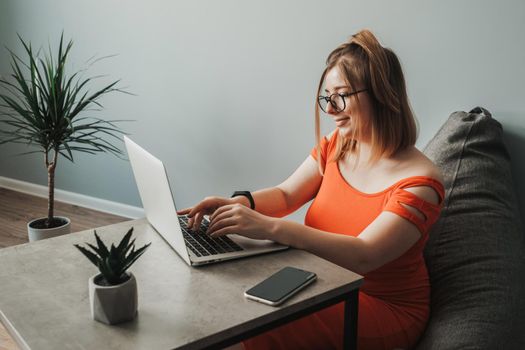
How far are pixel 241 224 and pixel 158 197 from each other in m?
0.21

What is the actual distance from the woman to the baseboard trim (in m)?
2.01

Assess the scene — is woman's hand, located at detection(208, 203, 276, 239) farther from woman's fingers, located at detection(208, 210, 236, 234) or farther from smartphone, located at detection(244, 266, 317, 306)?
smartphone, located at detection(244, 266, 317, 306)

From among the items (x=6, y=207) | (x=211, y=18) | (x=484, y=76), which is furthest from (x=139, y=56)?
(x=484, y=76)

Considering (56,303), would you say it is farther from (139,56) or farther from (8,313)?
(139,56)

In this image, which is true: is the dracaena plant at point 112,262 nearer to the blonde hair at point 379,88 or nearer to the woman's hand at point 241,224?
the woman's hand at point 241,224

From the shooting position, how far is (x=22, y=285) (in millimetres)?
1224

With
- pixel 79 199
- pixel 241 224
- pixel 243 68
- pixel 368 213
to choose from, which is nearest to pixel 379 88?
pixel 368 213

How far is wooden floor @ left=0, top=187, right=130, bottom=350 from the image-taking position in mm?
3371

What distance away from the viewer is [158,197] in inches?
55.1

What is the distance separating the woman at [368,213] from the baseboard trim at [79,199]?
79.1 inches

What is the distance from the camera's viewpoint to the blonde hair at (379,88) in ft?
5.00

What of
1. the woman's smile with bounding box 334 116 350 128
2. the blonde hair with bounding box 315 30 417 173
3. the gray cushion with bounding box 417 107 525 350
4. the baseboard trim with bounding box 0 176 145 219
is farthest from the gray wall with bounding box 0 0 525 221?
the woman's smile with bounding box 334 116 350 128

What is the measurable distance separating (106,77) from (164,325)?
268cm

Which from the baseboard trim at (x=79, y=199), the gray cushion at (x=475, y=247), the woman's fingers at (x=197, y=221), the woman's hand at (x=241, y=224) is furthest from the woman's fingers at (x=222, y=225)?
the baseboard trim at (x=79, y=199)
